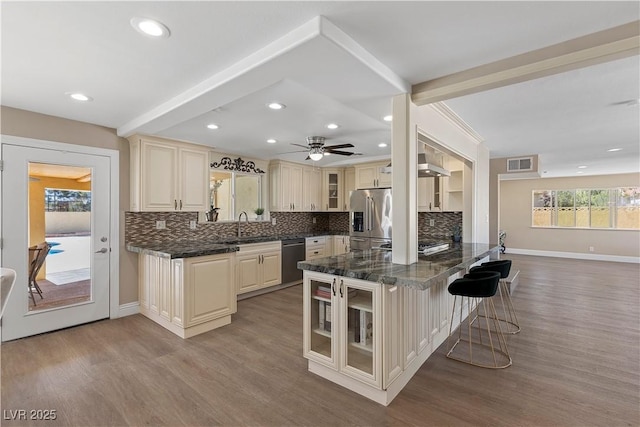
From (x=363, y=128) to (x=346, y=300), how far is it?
2255 millimetres

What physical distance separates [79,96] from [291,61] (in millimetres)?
2211

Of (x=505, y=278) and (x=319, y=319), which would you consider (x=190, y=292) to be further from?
(x=505, y=278)

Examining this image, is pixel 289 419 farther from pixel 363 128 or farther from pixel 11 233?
pixel 11 233

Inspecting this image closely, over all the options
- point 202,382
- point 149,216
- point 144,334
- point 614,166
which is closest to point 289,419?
point 202,382

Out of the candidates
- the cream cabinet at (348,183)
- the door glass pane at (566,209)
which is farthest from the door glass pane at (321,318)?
the door glass pane at (566,209)

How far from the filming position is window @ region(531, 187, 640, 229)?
812cm

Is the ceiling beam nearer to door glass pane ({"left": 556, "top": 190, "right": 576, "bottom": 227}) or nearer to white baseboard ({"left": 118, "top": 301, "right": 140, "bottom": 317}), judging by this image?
white baseboard ({"left": 118, "top": 301, "right": 140, "bottom": 317})

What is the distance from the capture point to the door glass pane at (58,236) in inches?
126

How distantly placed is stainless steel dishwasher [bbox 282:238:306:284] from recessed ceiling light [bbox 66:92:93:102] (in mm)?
3281

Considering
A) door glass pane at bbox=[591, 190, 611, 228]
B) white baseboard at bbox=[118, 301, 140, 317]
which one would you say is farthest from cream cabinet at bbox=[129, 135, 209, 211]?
door glass pane at bbox=[591, 190, 611, 228]

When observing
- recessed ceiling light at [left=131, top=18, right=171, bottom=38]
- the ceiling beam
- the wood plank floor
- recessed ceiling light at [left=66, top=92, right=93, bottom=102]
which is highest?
recessed ceiling light at [left=66, top=92, right=93, bottom=102]

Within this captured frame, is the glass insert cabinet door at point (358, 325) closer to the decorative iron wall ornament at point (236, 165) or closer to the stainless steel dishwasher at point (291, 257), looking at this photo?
the stainless steel dishwasher at point (291, 257)

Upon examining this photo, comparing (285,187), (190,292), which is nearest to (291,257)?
(285,187)

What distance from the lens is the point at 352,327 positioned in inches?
89.8
